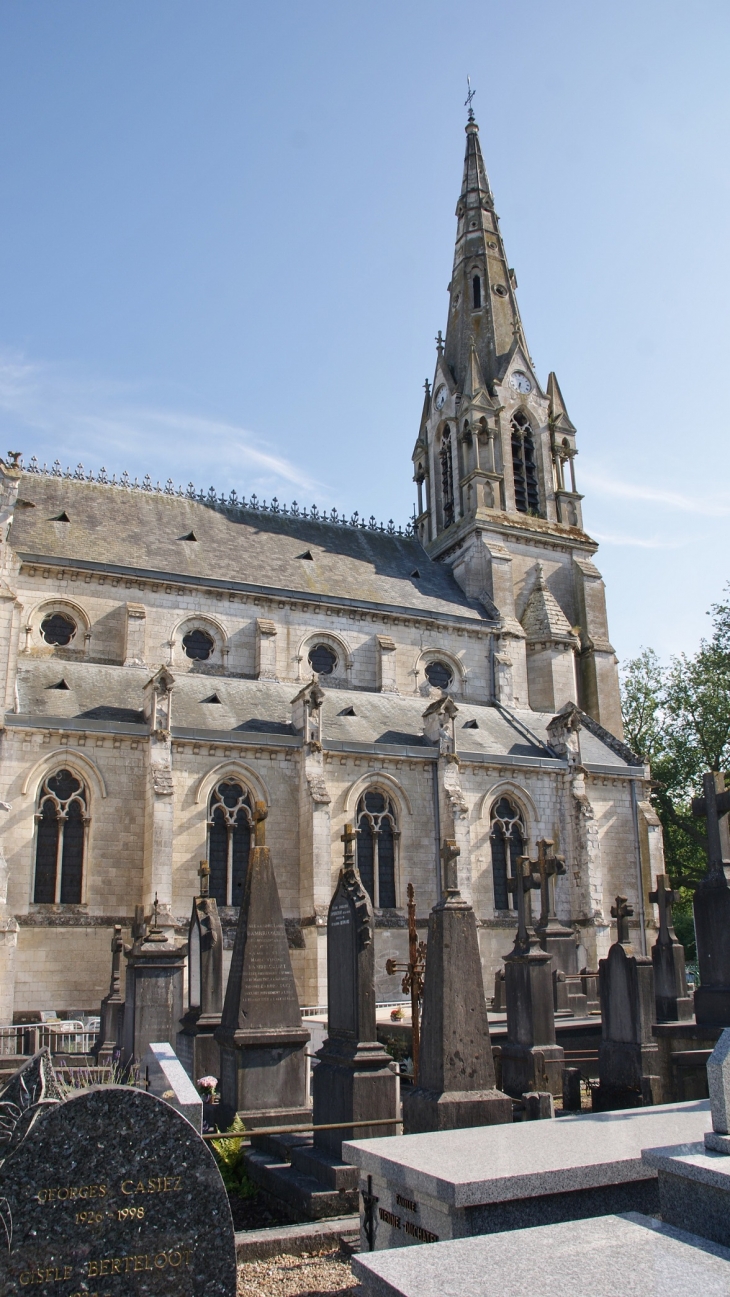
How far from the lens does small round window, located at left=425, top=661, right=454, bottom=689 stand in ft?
95.3

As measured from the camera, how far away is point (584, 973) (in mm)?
19406

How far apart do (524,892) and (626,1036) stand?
412 centimetres

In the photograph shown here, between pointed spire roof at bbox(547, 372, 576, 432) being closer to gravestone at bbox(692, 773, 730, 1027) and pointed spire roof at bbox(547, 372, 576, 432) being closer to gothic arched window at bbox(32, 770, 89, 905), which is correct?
gothic arched window at bbox(32, 770, 89, 905)

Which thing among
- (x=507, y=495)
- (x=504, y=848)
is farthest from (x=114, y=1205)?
(x=507, y=495)

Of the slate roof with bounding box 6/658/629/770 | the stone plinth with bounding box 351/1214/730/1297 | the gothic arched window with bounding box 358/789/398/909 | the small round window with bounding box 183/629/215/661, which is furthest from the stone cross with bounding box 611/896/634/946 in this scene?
the small round window with bounding box 183/629/215/661

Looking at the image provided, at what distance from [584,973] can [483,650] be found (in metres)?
12.5

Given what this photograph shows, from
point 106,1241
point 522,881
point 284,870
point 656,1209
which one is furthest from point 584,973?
point 106,1241

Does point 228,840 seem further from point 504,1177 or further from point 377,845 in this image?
point 504,1177

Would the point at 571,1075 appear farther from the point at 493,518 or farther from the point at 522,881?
the point at 493,518

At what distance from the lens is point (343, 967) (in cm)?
925

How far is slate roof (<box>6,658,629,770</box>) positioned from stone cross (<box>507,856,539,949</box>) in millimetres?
7450

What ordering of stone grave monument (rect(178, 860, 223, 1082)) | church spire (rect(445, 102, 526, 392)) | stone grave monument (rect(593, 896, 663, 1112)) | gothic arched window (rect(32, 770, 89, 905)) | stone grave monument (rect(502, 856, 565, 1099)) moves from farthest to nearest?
church spire (rect(445, 102, 526, 392)), gothic arched window (rect(32, 770, 89, 905)), stone grave monument (rect(178, 860, 223, 1082)), stone grave monument (rect(502, 856, 565, 1099)), stone grave monument (rect(593, 896, 663, 1112))

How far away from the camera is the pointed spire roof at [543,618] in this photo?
1220 inches

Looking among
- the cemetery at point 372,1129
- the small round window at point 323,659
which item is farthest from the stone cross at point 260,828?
the small round window at point 323,659
